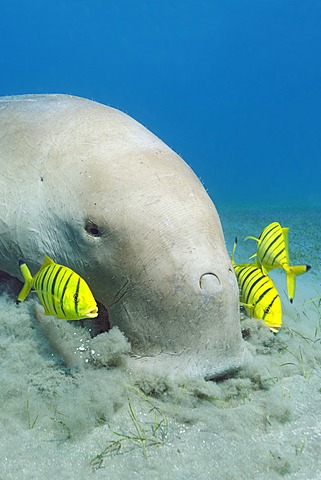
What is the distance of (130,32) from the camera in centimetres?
14150

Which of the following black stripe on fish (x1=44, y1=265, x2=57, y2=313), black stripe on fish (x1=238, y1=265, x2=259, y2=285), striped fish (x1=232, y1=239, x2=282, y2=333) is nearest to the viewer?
black stripe on fish (x1=44, y1=265, x2=57, y2=313)

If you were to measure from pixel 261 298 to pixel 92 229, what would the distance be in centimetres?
139

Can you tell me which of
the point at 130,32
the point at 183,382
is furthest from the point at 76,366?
the point at 130,32

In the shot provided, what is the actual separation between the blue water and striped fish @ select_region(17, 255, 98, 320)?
108m

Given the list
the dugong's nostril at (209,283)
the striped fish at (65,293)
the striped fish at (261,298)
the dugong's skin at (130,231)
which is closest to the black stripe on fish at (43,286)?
the striped fish at (65,293)

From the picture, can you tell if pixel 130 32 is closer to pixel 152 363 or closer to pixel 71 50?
pixel 71 50

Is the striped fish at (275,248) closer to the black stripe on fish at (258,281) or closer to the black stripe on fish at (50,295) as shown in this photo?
the black stripe on fish at (258,281)

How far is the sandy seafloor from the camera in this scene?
208 cm

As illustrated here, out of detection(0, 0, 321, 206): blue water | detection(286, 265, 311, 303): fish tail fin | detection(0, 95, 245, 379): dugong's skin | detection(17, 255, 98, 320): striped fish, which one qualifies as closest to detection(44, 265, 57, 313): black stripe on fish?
detection(17, 255, 98, 320): striped fish

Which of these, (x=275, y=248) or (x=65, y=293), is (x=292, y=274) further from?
(x=65, y=293)

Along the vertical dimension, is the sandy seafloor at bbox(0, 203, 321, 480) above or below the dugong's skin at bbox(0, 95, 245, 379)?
below

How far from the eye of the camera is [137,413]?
250cm

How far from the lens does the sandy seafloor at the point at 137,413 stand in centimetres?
208

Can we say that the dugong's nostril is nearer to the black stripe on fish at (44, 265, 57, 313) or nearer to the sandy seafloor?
the sandy seafloor
